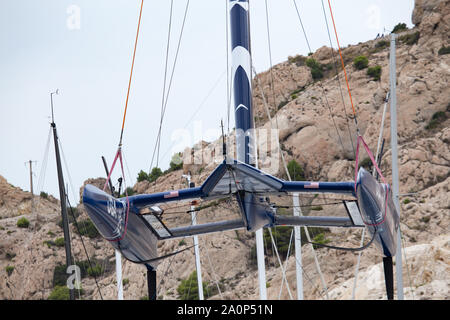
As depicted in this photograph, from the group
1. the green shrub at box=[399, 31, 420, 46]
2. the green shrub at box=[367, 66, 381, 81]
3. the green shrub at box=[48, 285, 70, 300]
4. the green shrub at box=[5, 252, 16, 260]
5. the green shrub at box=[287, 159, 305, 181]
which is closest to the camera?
the green shrub at box=[48, 285, 70, 300]

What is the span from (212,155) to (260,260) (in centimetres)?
2105

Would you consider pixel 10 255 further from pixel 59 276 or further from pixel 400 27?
pixel 400 27

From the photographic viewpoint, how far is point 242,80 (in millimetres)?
9055

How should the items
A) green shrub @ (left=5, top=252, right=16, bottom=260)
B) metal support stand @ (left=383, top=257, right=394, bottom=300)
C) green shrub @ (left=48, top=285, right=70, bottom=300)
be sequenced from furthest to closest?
green shrub @ (left=5, top=252, right=16, bottom=260)
green shrub @ (left=48, top=285, right=70, bottom=300)
metal support stand @ (left=383, top=257, right=394, bottom=300)

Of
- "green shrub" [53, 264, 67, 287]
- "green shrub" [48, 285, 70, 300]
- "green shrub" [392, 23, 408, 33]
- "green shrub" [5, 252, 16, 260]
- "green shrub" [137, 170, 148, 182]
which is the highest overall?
"green shrub" [392, 23, 408, 33]

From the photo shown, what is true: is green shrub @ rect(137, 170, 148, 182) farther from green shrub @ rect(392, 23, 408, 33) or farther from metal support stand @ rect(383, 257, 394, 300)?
metal support stand @ rect(383, 257, 394, 300)

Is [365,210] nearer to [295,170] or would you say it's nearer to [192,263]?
[192,263]

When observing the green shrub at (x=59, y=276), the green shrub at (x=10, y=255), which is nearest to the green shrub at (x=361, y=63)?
the green shrub at (x=59, y=276)

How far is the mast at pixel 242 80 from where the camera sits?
8727 mm

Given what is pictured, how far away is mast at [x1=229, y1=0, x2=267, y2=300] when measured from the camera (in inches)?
344

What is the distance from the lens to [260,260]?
498 inches

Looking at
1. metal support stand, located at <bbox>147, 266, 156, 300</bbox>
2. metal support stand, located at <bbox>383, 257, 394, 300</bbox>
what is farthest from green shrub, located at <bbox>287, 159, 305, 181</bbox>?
metal support stand, located at <bbox>147, 266, 156, 300</bbox>

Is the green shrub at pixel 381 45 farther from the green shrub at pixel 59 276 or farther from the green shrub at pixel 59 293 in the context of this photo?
the green shrub at pixel 59 293
